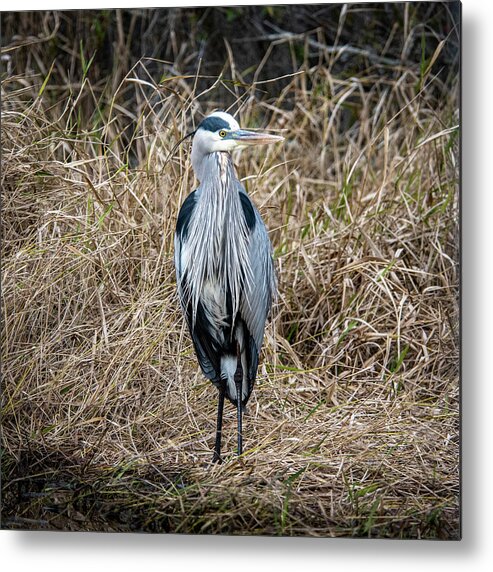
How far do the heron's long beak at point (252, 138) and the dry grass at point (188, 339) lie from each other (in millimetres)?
204

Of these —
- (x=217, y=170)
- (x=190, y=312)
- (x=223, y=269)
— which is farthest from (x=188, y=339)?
(x=217, y=170)

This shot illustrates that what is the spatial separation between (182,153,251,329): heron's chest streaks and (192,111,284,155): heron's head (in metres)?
0.03

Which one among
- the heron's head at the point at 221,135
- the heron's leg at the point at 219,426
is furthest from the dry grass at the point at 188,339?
the heron's head at the point at 221,135

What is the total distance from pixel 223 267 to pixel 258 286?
3.9 inches

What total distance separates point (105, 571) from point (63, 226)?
2.79ft

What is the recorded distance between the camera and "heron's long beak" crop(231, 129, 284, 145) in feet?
7.69

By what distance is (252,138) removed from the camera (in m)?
2.37

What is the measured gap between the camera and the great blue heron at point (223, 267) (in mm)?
2400

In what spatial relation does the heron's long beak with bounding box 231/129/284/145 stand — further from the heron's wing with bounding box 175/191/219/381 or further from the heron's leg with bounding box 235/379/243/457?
the heron's leg with bounding box 235/379/243/457

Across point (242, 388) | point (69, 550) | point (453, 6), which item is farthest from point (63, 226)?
point (453, 6)

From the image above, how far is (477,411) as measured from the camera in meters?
2.28

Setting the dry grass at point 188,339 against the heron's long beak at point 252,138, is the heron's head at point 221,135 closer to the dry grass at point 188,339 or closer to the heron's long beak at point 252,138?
the heron's long beak at point 252,138

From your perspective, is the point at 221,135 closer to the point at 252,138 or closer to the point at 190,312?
the point at 252,138

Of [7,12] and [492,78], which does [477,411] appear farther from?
[7,12]
